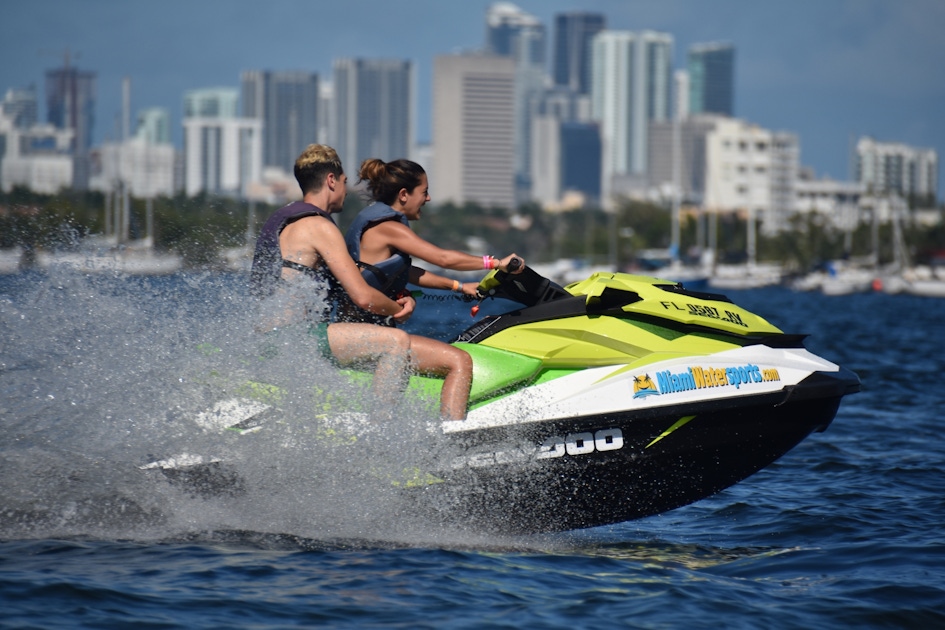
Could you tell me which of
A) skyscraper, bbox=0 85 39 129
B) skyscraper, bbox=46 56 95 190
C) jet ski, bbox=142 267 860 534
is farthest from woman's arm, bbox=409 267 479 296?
skyscraper, bbox=46 56 95 190

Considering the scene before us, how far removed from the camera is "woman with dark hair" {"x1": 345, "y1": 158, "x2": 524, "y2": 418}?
213 inches

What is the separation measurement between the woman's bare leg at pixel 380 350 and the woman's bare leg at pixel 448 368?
57 millimetres

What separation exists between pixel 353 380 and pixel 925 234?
88.5 meters

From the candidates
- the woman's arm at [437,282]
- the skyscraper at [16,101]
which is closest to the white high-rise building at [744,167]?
the skyscraper at [16,101]

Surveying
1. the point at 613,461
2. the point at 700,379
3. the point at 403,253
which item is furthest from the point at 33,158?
the point at 700,379

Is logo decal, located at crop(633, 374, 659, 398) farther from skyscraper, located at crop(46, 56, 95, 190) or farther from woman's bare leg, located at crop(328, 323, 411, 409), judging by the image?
skyscraper, located at crop(46, 56, 95, 190)

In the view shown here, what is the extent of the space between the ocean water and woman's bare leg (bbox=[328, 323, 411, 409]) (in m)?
0.14

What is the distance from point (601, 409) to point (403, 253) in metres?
1.15

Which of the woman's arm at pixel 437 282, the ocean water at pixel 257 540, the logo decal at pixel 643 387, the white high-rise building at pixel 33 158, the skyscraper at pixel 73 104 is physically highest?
the skyscraper at pixel 73 104

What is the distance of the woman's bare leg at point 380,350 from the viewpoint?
17.5 ft

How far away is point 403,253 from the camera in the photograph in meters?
5.57

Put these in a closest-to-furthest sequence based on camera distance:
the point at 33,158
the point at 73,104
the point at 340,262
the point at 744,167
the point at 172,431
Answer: the point at 340,262 < the point at 172,431 < the point at 33,158 < the point at 744,167 < the point at 73,104

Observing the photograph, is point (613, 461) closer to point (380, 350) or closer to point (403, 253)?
point (380, 350)

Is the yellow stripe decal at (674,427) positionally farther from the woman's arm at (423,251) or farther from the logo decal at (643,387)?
the woman's arm at (423,251)
